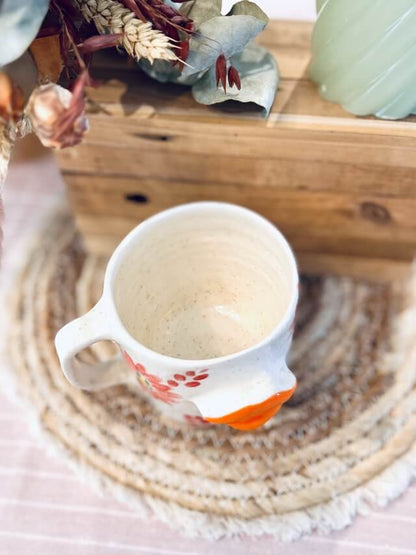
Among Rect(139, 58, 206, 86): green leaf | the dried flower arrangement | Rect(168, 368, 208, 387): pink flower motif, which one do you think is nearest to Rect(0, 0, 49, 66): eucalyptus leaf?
the dried flower arrangement

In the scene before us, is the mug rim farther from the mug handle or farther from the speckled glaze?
the speckled glaze

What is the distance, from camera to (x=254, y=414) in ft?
1.38

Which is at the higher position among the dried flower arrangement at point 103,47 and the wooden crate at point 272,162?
the dried flower arrangement at point 103,47

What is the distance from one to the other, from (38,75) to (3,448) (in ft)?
0.93

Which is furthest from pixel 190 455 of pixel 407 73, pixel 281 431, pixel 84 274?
pixel 407 73

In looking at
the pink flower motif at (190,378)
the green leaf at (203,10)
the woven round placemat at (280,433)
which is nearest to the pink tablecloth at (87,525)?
the woven round placemat at (280,433)

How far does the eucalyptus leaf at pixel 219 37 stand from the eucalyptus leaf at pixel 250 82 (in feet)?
0.08

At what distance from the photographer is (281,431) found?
1.65 ft

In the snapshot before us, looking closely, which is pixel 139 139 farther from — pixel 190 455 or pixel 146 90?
pixel 190 455

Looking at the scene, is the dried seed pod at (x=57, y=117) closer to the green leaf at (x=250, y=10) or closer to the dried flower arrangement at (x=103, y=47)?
the dried flower arrangement at (x=103, y=47)

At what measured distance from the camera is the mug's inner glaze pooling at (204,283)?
0.47m

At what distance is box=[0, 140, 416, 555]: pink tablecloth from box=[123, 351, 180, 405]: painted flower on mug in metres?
0.09

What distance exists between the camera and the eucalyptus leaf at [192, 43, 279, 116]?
1.52 ft

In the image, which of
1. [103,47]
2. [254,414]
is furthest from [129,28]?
[254,414]
